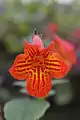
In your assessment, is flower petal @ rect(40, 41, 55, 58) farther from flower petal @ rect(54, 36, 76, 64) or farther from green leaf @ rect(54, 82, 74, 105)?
green leaf @ rect(54, 82, 74, 105)

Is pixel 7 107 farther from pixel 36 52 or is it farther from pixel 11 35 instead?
pixel 11 35

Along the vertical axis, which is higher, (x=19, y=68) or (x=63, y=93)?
(x=19, y=68)

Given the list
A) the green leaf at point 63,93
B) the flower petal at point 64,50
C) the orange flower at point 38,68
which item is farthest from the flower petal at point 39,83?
the green leaf at point 63,93

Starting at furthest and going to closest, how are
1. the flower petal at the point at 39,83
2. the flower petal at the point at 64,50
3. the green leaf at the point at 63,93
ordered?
1. the green leaf at the point at 63,93
2. the flower petal at the point at 64,50
3. the flower petal at the point at 39,83

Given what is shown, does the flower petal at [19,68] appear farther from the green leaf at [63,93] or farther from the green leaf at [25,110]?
the green leaf at [63,93]

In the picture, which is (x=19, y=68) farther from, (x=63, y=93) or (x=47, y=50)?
(x=63, y=93)

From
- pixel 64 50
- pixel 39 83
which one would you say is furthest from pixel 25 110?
pixel 64 50
